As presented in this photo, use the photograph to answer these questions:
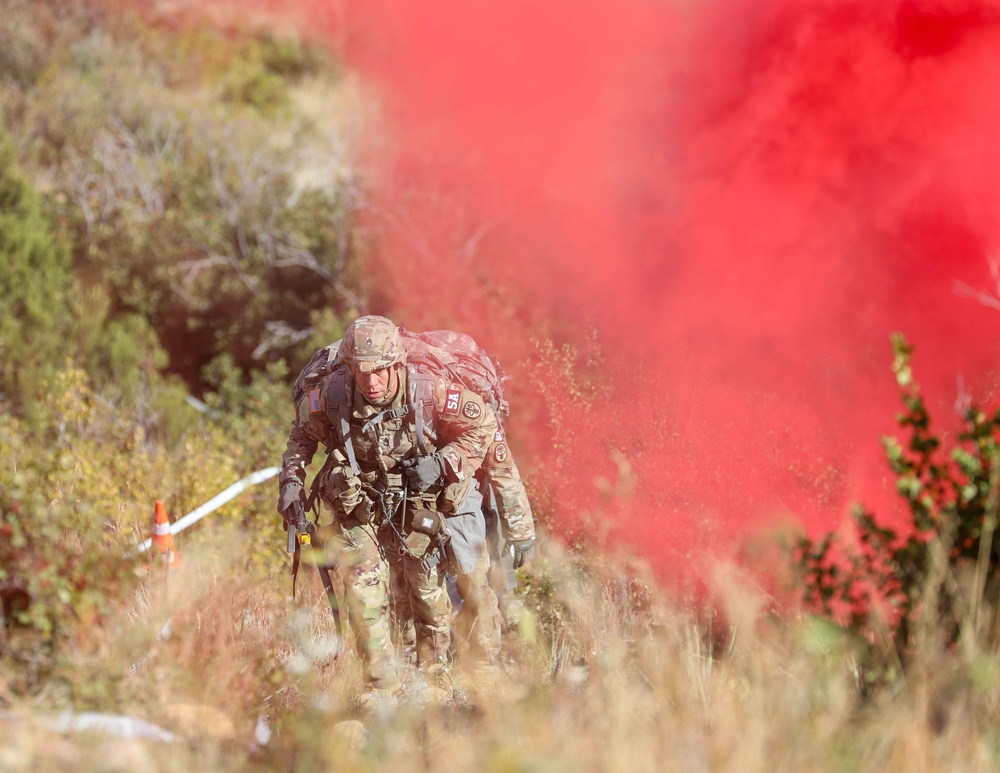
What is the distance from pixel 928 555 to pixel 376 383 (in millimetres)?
2551

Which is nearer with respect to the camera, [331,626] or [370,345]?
[370,345]

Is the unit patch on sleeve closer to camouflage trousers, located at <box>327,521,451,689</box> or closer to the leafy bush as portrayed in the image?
camouflage trousers, located at <box>327,521,451,689</box>

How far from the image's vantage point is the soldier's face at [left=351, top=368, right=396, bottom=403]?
183 inches

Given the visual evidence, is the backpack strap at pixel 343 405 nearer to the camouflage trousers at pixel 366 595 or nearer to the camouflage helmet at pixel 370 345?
the camouflage helmet at pixel 370 345

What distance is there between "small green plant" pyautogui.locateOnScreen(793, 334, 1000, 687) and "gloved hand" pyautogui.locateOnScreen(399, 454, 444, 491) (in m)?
1.98

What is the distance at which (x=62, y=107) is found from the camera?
52.5 ft

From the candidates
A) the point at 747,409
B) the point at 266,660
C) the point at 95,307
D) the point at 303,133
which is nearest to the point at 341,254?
the point at 95,307

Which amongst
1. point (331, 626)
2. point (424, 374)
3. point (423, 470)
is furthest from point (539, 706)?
point (331, 626)

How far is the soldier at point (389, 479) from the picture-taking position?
189 inches

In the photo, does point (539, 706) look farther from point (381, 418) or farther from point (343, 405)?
point (343, 405)

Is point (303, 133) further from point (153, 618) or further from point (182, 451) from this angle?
point (153, 618)

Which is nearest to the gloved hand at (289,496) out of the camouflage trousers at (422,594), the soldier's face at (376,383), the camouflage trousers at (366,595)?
the camouflage trousers at (366,595)

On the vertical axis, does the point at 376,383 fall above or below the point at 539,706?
above

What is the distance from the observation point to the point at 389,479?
4.93 m
